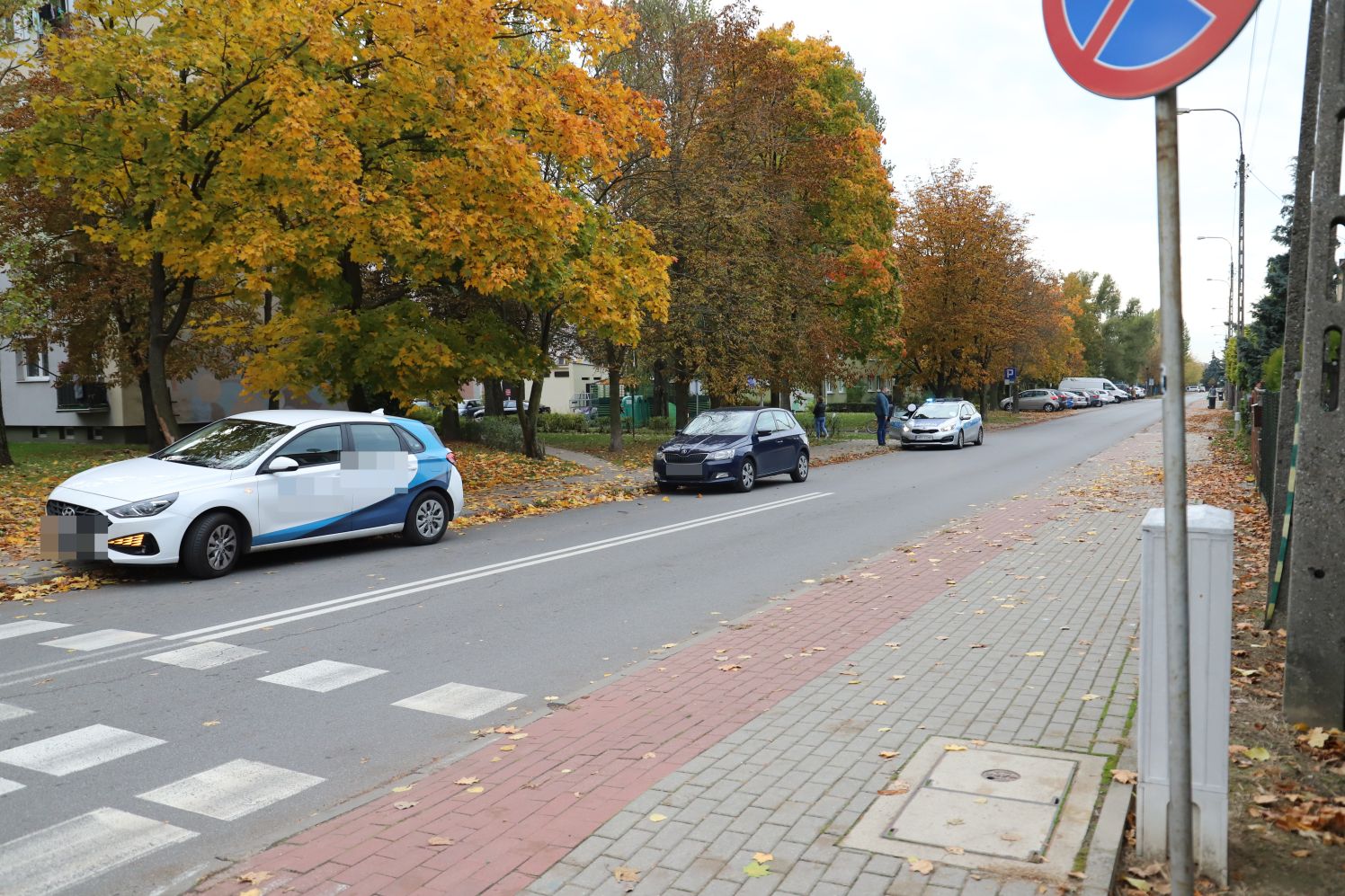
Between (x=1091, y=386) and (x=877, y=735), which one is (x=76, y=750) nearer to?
(x=877, y=735)

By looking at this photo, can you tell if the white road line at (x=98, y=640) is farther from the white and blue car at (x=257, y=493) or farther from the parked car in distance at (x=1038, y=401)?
the parked car in distance at (x=1038, y=401)

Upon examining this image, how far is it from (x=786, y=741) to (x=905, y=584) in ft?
15.4

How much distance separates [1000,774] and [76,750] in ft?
15.3

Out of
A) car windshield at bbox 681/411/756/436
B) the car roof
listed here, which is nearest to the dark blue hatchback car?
car windshield at bbox 681/411/756/436

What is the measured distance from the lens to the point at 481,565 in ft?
36.8

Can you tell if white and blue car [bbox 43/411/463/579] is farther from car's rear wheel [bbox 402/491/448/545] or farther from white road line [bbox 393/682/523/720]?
white road line [bbox 393/682/523/720]

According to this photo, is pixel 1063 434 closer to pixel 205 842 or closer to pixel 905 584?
pixel 905 584

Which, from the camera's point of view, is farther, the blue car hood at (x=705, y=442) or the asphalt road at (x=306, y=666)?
the blue car hood at (x=705, y=442)

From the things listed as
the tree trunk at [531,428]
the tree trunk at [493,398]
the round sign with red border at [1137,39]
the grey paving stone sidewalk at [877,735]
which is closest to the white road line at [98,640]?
the grey paving stone sidewalk at [877,735]

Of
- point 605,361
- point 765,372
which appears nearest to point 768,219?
point 765,372

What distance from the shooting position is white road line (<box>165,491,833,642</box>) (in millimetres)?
8172

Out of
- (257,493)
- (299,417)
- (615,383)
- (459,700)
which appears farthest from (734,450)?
(459,700)

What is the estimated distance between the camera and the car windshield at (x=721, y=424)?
2022 centimetres

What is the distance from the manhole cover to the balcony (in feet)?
97.7
